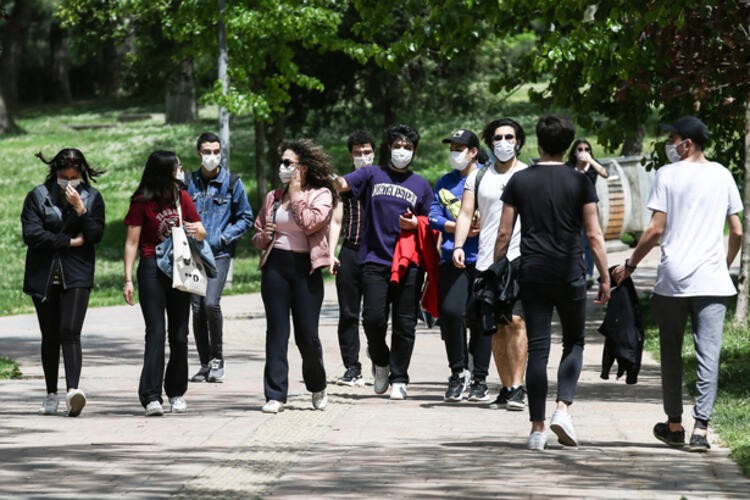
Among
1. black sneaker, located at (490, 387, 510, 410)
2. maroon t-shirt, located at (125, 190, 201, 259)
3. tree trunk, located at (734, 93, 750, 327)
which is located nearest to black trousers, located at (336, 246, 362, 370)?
black sneaker, located at (490, 387, 510, 410)

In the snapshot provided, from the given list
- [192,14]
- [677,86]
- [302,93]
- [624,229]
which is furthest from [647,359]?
[302,93]

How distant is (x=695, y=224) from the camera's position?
8.62 metres

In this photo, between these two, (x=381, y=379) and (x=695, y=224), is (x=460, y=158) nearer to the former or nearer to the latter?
(x=381, y=379)

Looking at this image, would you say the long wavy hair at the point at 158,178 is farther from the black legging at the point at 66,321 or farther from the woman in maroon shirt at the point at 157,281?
the black legging at the point at 66,321

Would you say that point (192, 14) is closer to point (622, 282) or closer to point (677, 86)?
point (677, 86)

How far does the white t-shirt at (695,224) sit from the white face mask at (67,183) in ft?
12.5

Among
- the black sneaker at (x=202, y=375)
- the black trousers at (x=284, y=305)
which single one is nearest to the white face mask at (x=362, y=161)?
the black trousers at (x=284, y=305)

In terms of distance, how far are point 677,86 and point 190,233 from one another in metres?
7.07

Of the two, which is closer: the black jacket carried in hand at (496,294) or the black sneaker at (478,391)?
the black jacket carried in hand at (496,294)

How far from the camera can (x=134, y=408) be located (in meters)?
10.7

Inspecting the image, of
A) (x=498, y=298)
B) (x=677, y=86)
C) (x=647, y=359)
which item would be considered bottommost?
(x=647, y=359)

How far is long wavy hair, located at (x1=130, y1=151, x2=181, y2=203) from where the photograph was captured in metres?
10.3

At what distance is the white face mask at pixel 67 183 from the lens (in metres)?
10.4

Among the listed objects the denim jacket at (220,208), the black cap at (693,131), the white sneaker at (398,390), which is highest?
the black cap at (693,131)
